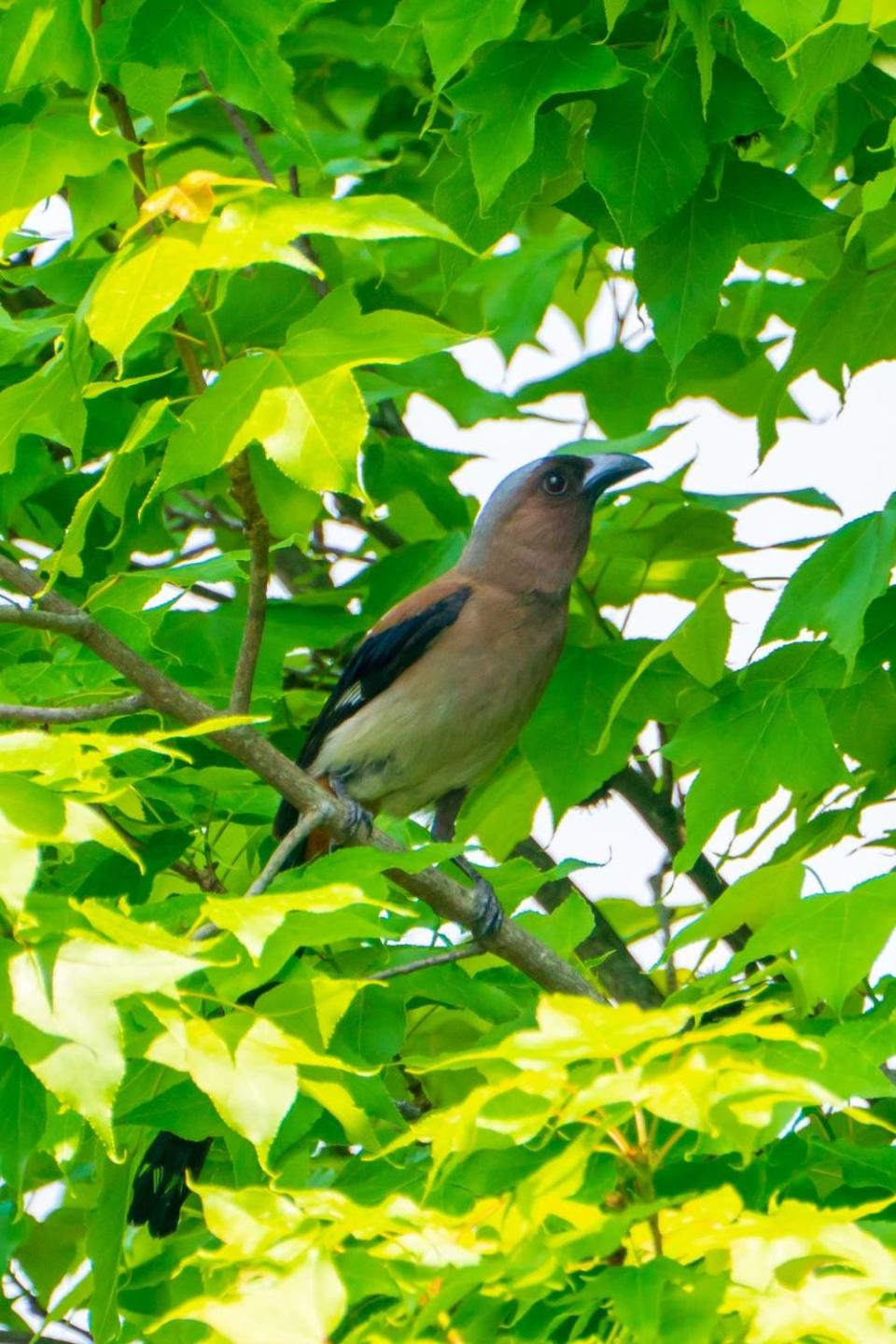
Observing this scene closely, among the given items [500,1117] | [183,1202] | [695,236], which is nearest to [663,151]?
[695,236]

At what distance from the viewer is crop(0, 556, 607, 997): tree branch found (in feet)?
9.50

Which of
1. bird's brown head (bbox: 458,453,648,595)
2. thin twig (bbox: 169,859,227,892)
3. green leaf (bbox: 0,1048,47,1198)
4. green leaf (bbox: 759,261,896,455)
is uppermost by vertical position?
green leaf (bbox: 759,261,896,455)

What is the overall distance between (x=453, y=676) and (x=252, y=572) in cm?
222

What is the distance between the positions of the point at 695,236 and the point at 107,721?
1628 millimetres

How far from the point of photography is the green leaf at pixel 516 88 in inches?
131

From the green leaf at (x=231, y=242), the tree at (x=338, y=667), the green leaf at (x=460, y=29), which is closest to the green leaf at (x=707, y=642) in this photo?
the tree at (x=338, y=667)

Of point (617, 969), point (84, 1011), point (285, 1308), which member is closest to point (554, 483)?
point (617, 969)

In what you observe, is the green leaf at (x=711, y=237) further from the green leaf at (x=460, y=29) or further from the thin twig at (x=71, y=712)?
the thin twig at (x=71, y=712)

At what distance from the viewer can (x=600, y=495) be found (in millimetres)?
5625

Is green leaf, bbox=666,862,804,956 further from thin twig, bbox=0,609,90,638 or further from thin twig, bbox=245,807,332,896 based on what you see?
thin twig, bbox=0,609,90,638

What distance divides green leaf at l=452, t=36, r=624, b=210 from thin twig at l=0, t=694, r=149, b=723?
115 cm

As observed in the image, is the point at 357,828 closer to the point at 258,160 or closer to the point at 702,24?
the point at 258,160

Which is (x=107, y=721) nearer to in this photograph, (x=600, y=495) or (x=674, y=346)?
(x=674, y=346)

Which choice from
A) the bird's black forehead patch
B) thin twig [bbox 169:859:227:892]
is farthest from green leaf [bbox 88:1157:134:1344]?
the bird's black forehead patch
